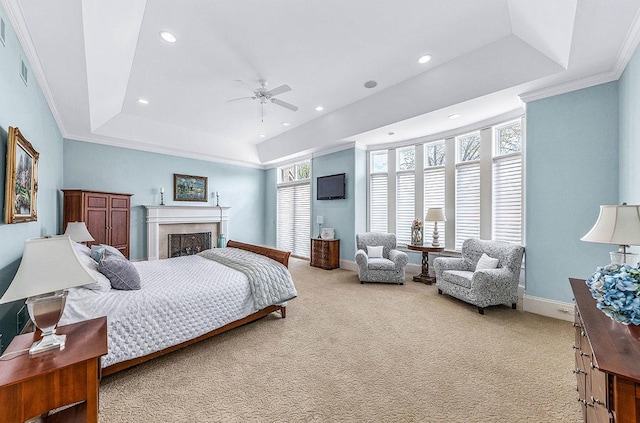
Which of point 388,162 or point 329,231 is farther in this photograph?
point 329,231

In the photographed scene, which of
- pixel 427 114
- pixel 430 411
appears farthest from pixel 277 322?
pixel 427 114

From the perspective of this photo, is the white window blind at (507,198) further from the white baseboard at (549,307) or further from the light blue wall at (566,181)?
the white baseboard at (549,307)

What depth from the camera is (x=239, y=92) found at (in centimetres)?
422

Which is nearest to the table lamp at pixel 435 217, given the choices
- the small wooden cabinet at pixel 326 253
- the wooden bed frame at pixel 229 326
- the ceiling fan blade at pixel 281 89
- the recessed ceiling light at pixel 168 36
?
the small wooden cabinet at pixel 326 253

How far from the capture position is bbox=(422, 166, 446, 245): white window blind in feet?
16.3

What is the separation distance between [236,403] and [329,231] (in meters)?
4.52

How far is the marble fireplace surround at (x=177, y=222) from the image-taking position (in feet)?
18.7

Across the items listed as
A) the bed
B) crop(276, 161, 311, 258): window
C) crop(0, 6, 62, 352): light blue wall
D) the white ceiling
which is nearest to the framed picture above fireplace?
the white ceiling

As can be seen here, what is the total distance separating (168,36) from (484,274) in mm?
4725

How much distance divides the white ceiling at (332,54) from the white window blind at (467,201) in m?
0.83

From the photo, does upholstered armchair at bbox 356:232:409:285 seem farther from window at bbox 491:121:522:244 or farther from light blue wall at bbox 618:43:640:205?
light blue wall at bbox 618:43:640:205

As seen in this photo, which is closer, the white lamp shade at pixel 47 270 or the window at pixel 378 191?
the white lamp shade at pixel 47 270

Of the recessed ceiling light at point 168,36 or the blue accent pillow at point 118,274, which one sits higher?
the recessed ceiling light at point 168,36

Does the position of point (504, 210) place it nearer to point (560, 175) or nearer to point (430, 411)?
point (560, 175)
